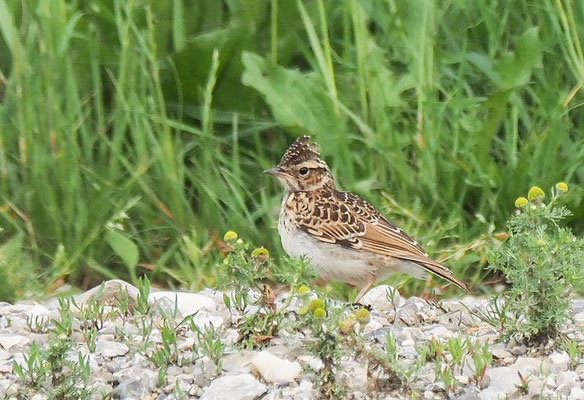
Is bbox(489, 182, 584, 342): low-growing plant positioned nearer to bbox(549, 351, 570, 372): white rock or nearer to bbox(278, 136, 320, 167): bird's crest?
bbox(549, 351, 570, 372): white rock

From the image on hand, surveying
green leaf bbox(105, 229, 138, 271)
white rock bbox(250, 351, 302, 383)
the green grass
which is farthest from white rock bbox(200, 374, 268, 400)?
green leaf bbox(105, 229, 138, 271)

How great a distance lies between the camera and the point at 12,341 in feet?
17.6

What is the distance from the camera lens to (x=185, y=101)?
8320 millimetres

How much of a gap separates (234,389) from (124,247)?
97.5 inches

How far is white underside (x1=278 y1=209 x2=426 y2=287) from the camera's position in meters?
6.61

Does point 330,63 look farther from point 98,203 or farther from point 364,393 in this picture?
point 364,393

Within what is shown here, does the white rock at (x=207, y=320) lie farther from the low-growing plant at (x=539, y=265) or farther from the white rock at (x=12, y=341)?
the low-growing plant at (x=539, y=265)

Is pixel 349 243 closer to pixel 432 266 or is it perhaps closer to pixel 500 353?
pixel 432 266

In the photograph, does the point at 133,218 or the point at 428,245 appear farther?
the point at 133,218

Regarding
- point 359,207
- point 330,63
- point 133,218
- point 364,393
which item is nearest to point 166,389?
point 364,393

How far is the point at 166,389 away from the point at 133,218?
2874 millimetres

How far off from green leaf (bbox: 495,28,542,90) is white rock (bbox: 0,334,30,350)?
357cm

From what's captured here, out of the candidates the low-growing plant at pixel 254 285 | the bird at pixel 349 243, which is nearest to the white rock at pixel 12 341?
the low-growing plant at pixel 254 285

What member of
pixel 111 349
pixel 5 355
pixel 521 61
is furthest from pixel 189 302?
pixel 521 61
